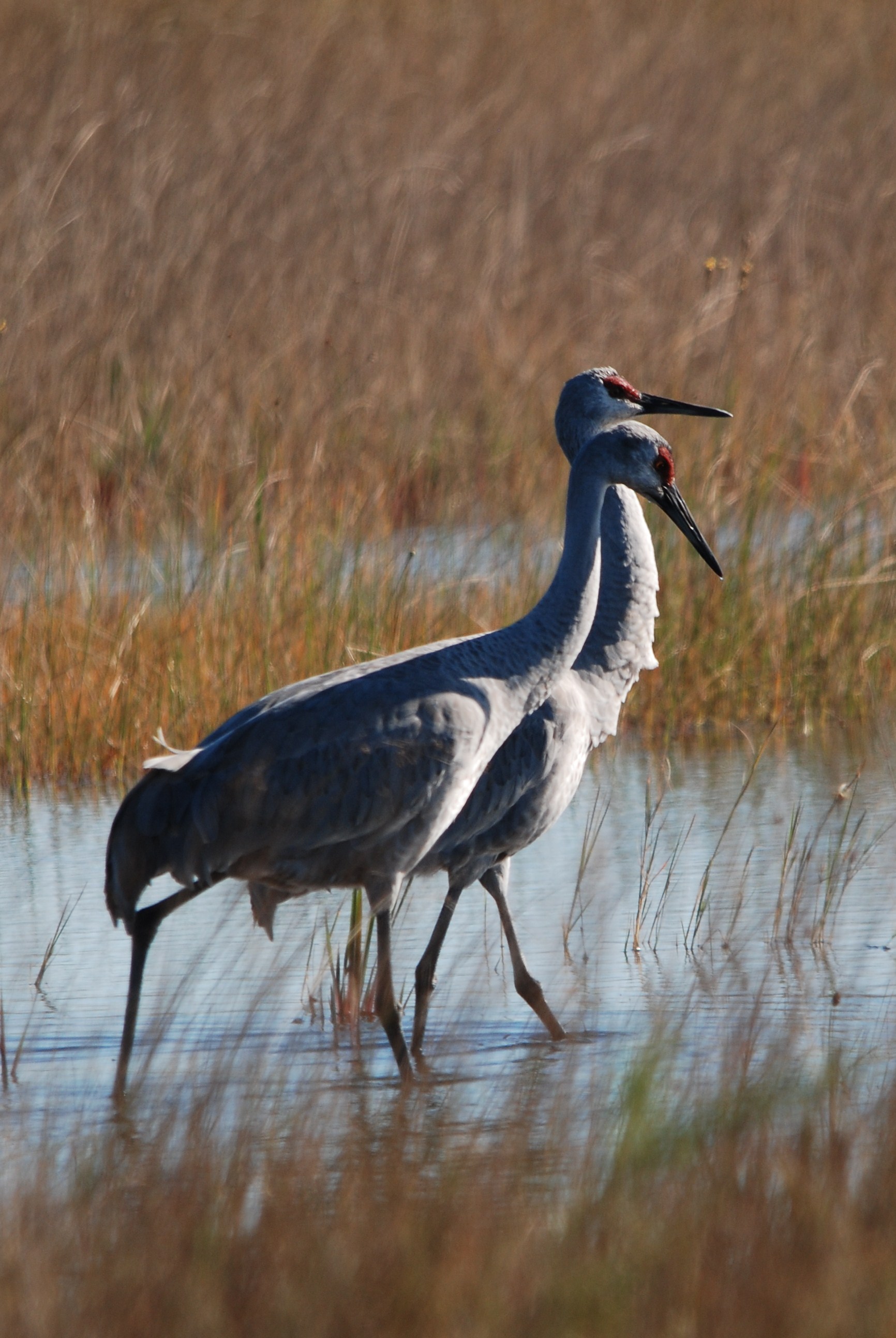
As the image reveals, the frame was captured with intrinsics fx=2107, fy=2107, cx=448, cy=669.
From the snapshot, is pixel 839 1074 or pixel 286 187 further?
pixel 286 187

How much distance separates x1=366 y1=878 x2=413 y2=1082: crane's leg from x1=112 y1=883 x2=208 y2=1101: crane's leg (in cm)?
37

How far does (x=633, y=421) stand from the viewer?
16.5 feet

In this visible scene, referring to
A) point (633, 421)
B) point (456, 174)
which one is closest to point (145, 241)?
point (456, 174)

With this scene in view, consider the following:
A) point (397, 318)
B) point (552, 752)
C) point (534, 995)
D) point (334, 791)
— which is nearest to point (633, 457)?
point (552, 752)

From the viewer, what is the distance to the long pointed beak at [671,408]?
17.2 feet

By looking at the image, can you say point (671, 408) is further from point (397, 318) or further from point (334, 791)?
point (397, 318)

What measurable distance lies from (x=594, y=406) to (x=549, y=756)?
1105mm

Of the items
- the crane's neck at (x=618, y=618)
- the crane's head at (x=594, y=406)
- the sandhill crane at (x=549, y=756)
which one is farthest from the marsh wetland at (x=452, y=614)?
the crane's head at (x=594, y=406)

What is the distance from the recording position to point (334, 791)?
4.37 metres

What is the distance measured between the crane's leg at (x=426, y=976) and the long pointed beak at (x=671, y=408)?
1.39m

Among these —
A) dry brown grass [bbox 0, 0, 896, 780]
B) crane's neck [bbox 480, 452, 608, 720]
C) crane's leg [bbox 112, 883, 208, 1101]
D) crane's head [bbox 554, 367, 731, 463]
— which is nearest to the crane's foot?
crane's neck [bbox 480, 452, 608, 720]

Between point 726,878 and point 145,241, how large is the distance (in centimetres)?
524

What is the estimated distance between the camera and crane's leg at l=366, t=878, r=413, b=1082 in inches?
173

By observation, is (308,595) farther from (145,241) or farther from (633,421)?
(145,241)
